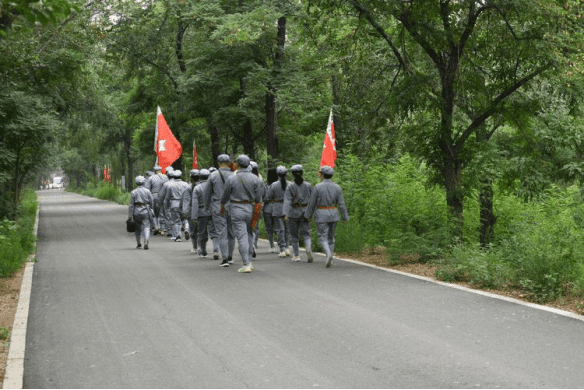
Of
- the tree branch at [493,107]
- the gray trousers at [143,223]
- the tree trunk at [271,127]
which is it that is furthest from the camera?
the tree trunk at [271,127]

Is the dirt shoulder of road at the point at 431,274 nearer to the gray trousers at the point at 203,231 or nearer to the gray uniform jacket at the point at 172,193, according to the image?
the gray trousers at the point at 203,231

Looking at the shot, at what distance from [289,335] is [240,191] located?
5.83 m

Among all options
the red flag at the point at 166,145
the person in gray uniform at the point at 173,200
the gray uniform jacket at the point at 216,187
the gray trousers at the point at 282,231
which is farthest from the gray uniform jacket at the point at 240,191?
the red flag at the point at 166,145

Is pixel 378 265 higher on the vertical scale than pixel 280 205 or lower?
lower

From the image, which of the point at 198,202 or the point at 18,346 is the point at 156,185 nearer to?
the point at 198,202

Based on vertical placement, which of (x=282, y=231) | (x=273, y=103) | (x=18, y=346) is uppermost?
(x=273, y=103)

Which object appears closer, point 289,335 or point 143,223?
point 289,335

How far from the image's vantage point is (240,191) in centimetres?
1306

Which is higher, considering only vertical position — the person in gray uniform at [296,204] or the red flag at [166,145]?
the red flag at [166,145]

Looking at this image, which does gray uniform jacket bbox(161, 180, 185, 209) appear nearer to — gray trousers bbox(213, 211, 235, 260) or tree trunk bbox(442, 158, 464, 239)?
gray trousers bbox(213, 211, 235, 260)

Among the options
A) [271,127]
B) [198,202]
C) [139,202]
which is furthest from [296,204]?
[271,127]

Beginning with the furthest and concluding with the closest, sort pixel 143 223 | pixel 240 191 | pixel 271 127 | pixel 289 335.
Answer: pixel 271 127 < pixel 143 223 < pixel 240 191 < pixel 289 335

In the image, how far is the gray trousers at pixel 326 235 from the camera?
1346 cm

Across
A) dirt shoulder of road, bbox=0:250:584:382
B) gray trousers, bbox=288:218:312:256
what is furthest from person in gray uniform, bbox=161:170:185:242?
gray trousers, bbox=288:218:312:256
